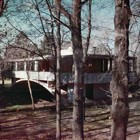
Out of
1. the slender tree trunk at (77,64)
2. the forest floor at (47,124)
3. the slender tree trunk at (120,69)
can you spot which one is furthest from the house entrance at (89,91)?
the slender tree trunk at (120,69)

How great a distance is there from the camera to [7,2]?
1608cm

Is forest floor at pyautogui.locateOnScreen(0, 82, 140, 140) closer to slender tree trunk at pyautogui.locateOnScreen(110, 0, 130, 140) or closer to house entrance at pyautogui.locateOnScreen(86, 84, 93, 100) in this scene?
house entrance at pyautogui.locateOnScreen(86, 84, 93, 100)

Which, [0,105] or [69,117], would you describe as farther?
[0,105]

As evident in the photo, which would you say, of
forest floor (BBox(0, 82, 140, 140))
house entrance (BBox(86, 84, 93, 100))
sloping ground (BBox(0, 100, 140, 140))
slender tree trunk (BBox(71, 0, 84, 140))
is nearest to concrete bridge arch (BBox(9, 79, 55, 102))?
house entrance (BBox(86, 84, 93, 100))

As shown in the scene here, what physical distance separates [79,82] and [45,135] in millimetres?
10233

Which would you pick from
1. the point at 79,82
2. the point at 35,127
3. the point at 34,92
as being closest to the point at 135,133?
the point at 35,127

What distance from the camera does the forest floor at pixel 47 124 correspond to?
19.9m

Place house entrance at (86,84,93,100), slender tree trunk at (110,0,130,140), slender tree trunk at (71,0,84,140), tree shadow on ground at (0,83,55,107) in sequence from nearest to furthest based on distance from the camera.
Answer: slender tree trunk at (110,0,130,140) < slender tree trunk at (71,0,84,140) < tree shadow on ground at (0,83,55,107) < house entrance at (86,84,93,100)

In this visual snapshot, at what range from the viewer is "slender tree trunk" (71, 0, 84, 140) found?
10.6 metres

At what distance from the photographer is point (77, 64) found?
10984 mm

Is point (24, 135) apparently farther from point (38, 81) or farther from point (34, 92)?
point (34, 92)

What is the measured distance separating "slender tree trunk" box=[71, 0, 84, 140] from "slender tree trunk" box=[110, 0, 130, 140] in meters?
4.18

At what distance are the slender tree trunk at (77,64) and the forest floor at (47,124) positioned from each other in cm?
522

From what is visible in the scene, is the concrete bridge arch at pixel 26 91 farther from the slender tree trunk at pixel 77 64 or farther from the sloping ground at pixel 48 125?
the slender tree trunk at pixel 77 64
